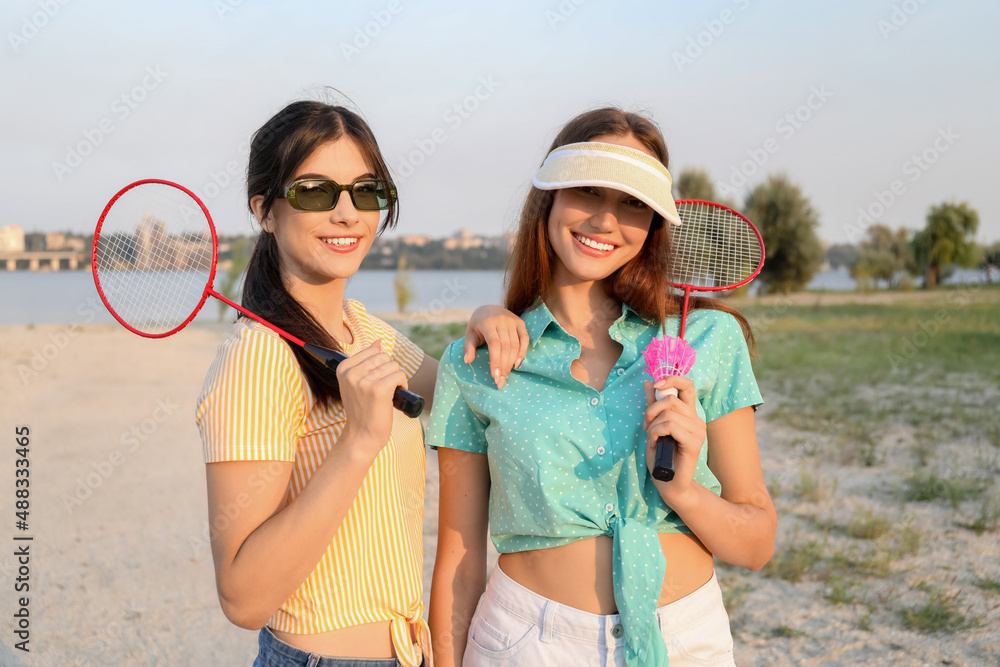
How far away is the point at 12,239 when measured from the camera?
3.02 metres

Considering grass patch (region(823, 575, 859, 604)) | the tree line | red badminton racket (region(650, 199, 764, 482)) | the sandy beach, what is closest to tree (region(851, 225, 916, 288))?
the tree line

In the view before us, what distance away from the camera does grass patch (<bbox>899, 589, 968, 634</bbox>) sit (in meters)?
4.69

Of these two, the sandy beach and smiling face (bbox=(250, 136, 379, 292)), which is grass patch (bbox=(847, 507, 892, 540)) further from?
smiling face (bbox=(250, 136, 379, 292))

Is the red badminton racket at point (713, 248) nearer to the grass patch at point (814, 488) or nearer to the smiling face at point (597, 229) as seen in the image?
the smiling face at point (597, 229)

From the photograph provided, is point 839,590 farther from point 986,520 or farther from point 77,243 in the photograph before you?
point 77,243

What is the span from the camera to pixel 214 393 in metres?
1.89

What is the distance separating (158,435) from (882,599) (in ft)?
28.0

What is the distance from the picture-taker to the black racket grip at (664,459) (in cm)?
185

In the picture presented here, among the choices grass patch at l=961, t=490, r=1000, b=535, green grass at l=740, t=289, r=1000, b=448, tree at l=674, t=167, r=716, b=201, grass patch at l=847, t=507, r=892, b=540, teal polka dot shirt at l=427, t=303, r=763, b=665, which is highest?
tree at l=674, t=167, r=716, b=201

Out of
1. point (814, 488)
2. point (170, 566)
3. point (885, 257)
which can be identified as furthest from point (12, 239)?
point (885, 257)

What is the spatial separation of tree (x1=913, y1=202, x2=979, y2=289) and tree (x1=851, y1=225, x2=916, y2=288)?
191 cm

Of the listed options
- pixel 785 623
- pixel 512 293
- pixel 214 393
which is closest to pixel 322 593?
pixel 214 393

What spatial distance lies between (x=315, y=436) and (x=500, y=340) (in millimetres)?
582

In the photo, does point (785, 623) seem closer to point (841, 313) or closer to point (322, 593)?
point (322, 593)
